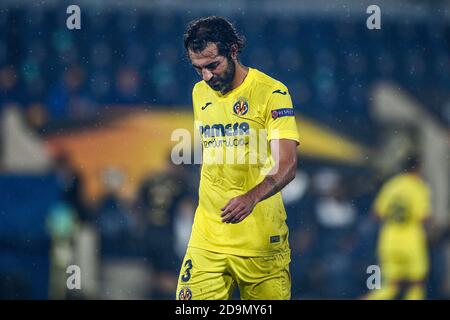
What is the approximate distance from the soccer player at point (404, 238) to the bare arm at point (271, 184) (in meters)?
4.16

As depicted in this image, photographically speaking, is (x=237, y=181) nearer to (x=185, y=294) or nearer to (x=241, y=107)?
(x=241, y=107)

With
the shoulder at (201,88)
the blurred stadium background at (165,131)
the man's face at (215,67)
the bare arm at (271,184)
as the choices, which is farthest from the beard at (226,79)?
the blurred stadium background at (165,131)

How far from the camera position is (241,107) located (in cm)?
468

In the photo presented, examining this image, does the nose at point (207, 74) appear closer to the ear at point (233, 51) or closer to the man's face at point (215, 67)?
the man's face at point (215, 67)

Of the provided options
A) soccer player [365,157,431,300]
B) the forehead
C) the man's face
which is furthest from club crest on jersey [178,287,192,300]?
soccer player [365,157,431,300]

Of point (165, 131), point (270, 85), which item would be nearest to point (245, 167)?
point (270, 85)

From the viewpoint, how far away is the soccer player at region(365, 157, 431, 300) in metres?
8.41

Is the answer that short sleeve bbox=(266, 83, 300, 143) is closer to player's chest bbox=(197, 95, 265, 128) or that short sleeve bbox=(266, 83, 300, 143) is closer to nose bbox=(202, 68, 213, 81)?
player's chest bbox=(197, 95, 265, 128)

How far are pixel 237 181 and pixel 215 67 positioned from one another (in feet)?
2.12

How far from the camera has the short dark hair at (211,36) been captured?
4750 millimetres

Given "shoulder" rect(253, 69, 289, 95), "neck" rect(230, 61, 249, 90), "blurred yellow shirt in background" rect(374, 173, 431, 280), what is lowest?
"blurred yellow shirt in background" rect(374, 173, 431, 280)

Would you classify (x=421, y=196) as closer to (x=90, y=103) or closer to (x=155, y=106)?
(x=155, y=106)

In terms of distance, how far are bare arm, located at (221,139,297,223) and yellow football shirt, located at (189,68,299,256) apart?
0.19ft

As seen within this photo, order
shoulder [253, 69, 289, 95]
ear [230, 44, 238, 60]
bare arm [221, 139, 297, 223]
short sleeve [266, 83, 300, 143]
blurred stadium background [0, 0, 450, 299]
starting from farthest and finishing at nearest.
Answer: blurred stadium background [0, 0, 450, 299]
ear [230, 44, 238, 60]
shoulder [253, 69, 289, 95]
short sleeve [266, 83, 300, 143]
bare arm [221, 139, 297, 223]
